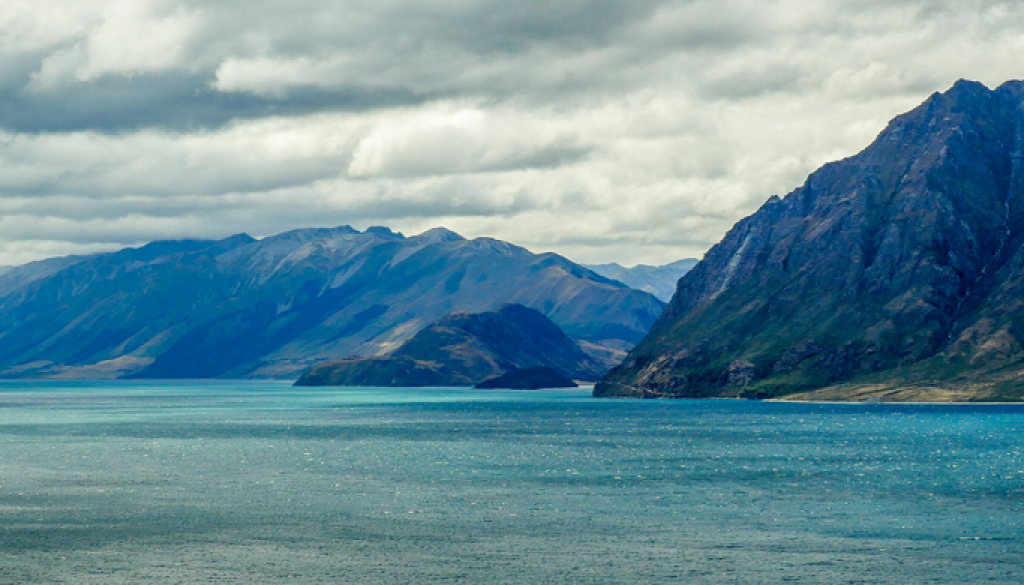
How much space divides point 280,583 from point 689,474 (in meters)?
94.7

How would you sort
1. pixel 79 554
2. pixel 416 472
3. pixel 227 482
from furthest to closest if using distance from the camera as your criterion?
pixel 416 472, pixel 227 482, pixel 79 554

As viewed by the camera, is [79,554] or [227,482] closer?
Result: [79,554]

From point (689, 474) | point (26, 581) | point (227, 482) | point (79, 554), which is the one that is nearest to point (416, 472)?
point (227, 482)

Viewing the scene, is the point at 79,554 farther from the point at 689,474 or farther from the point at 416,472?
the point at 689,474

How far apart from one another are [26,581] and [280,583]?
22416 millimetres

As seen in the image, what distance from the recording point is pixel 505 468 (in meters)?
188

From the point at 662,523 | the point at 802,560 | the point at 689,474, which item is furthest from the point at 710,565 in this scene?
the point at 689,474

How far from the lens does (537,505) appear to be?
138625 millimetres

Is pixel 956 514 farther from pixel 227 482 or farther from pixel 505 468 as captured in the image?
pixel 227 482

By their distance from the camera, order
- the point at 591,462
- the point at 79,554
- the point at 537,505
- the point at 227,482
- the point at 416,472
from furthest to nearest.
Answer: the point at 591,462, the point at 416,472, the point at 227,482, the point at 537,505, the point at 79,554

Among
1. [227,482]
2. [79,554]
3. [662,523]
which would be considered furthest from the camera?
[227,482]

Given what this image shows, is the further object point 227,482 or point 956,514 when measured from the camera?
point 227,482

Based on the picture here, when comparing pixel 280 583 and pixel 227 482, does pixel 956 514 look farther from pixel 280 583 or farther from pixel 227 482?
pixel 227 482

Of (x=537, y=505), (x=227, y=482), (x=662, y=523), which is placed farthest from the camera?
(x=227, y=482)
